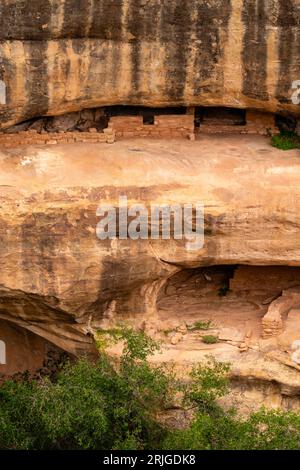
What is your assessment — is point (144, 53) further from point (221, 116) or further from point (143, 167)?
point (221, 116)

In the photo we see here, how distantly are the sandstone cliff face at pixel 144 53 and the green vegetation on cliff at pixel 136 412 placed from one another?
325 cm

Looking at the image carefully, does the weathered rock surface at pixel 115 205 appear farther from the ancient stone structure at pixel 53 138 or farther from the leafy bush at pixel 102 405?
the leafy bush at pixel 102 405

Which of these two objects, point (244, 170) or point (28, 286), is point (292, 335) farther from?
point (28, 286)

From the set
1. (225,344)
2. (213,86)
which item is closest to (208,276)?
(225,344)

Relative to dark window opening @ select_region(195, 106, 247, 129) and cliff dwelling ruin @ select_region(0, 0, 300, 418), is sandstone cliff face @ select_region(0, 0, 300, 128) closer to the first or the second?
cliff dwelling ruin @ select_region(0, 0, 300, 418)

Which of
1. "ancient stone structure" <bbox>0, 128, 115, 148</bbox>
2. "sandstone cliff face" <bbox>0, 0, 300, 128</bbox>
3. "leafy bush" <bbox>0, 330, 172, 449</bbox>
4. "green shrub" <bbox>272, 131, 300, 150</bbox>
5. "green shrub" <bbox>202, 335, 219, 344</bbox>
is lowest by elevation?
"leafy bush" <bbox>0, 330, 172, 449</bbox>

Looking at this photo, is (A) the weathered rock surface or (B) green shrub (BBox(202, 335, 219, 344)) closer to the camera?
(A) the weathered rock surface

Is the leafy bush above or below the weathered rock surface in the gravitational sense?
below

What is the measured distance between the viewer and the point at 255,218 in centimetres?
1493

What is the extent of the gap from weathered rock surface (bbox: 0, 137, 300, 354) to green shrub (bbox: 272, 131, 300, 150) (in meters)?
0.29

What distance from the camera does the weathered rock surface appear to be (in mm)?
14516

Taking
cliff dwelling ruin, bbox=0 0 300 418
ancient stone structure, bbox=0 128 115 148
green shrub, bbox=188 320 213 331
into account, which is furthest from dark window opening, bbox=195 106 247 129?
green shrub, bbox=188 320 213 331

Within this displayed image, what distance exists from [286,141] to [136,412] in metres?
4.25

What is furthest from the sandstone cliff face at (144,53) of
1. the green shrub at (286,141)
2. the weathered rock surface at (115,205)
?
the weathered rock surface at (115,205)
